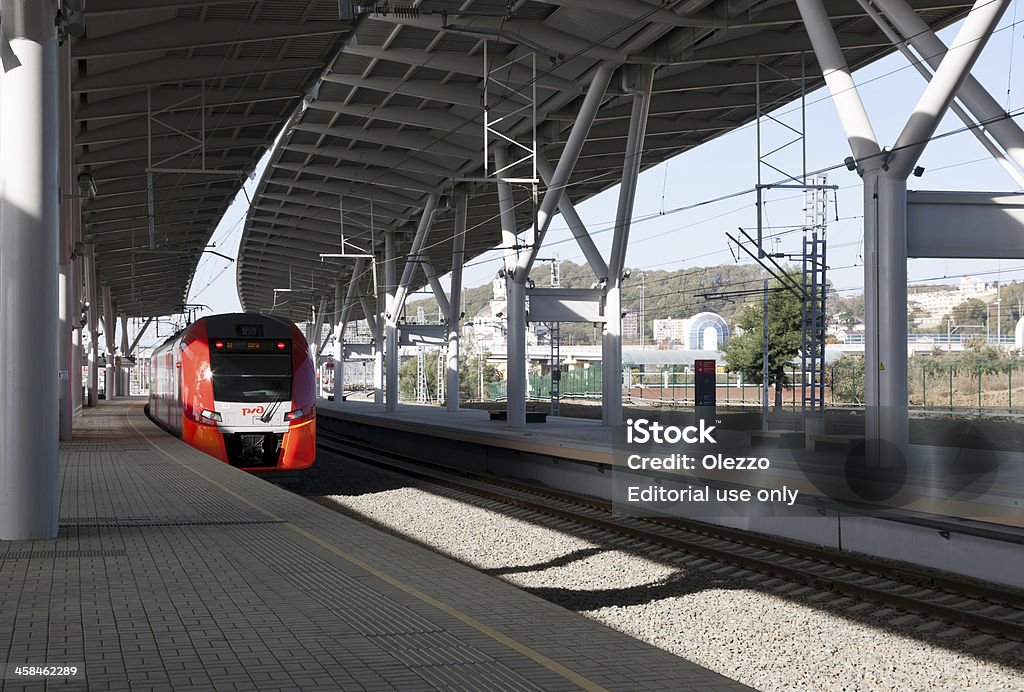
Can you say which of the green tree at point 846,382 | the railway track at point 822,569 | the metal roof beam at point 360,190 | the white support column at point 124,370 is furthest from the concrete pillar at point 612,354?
the white support column at point 124,370

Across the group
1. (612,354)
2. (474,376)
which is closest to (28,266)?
(612,354)

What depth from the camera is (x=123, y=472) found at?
16.4 m

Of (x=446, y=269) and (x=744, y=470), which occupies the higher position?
(x=446, y=269)

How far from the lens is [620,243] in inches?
973

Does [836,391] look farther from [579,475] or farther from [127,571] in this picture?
[127,571]

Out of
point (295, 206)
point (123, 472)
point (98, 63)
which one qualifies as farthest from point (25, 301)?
point (295, 206)

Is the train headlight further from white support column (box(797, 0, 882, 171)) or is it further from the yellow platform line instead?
white support column (box(797, 0, 882, 171))

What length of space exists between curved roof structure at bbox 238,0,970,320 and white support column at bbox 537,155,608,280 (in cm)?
132

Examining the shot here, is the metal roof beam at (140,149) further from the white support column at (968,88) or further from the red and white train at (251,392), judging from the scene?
the white support column at (968,88)

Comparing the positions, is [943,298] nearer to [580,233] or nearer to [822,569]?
[580,233]

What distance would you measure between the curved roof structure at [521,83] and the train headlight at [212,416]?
7.12 metres

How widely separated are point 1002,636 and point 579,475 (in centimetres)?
1150

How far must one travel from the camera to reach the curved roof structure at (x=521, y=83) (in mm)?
19969

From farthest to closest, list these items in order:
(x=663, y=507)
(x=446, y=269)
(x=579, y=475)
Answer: (x=446, y=269)
(x=579, y=475)
(x=663, y=507)
